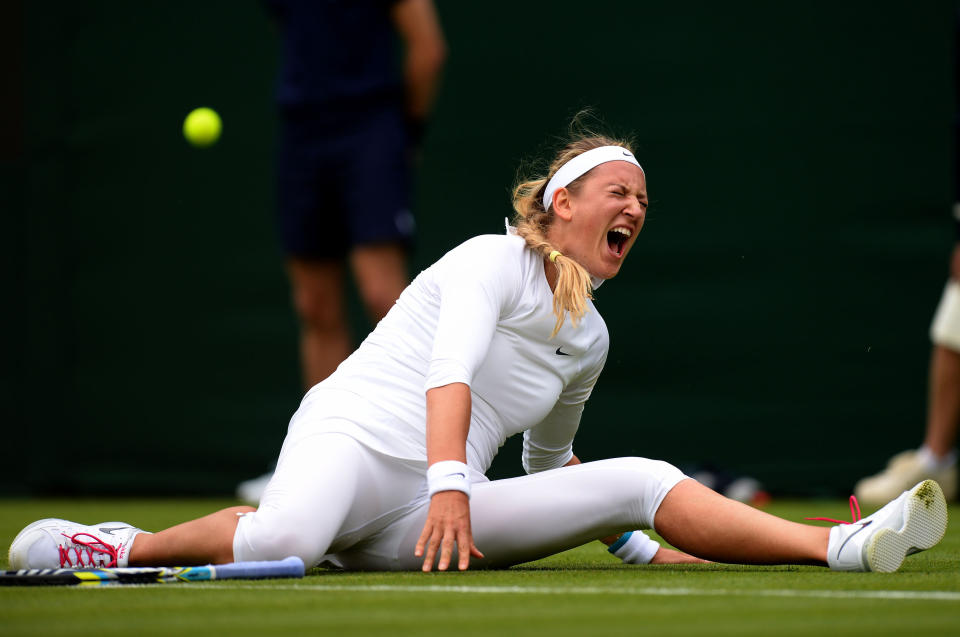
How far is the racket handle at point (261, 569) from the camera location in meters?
2.61

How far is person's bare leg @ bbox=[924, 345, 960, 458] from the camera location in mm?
5473

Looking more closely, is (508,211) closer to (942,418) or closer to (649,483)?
(942,418)

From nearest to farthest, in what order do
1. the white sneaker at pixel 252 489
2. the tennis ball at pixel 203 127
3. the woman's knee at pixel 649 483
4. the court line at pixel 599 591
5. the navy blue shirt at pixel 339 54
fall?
the court line at pixel 599 591 < the woman's knee at pixel 649 483 < the navy blue shirt at pixel 339 54 < the white sneaker at pixel 252 489 < the tennis ball at pixel 203 127

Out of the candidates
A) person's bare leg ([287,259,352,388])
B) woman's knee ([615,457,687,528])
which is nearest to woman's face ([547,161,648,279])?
woman's knee ([615,457,687,528])

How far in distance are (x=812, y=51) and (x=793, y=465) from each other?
168 centimetres

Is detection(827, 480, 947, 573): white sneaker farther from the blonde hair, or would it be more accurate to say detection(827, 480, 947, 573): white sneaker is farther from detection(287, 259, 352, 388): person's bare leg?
detection(287, 259, 352, 388): person's bare leg

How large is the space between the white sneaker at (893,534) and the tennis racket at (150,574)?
0.98 m

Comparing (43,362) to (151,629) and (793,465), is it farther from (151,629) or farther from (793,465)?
(151,629)

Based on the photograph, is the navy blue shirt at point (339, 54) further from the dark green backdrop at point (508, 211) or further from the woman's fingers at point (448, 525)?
the woman's fingers at point (448, 525)

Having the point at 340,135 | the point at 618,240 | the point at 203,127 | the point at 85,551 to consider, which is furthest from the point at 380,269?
the point at 85,551

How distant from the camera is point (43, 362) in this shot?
21.7 feet

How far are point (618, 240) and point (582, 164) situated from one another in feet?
0.59

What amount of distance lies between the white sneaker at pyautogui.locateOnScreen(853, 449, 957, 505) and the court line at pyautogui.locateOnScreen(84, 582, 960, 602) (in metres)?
3.21

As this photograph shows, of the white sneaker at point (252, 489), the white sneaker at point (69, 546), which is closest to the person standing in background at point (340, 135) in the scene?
the white sneaker at point (252, 489)
